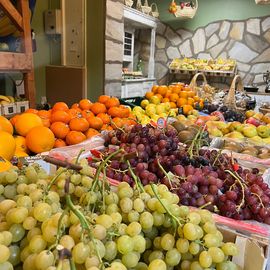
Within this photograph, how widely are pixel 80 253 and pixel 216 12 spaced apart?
6.16m

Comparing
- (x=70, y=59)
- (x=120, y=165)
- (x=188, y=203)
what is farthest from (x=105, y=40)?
(x=188, y=203)

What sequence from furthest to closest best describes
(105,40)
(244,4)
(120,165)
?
(244,4) → (105,40) → (120,165)

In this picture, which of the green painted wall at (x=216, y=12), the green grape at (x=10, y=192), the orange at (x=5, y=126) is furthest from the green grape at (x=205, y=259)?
the green painted wall at (x=216, y=12)

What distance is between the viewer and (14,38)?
2.75m

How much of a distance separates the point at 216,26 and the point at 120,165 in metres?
5.57

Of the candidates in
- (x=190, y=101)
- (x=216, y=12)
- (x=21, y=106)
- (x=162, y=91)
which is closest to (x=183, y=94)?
(x=190, y=101)

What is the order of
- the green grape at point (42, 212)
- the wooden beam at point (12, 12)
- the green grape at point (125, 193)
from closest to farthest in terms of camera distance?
the green grape at point (42, 212) → the green grape at point (125, 193) → the wooden beam at point (12, 12)

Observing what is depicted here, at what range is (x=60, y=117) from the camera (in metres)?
1.53

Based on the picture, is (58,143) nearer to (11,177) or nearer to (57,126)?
(57,126)

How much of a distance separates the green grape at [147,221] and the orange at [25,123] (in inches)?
40.6

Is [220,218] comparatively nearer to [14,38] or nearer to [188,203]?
[188,203]

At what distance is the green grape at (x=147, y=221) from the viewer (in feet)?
1.75

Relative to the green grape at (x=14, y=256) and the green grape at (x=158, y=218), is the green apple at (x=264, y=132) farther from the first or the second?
the green grape at (x=14, y=256)

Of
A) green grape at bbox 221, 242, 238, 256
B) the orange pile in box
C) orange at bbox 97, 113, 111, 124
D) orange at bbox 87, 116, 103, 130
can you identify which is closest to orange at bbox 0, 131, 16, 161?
the orange pile in box
